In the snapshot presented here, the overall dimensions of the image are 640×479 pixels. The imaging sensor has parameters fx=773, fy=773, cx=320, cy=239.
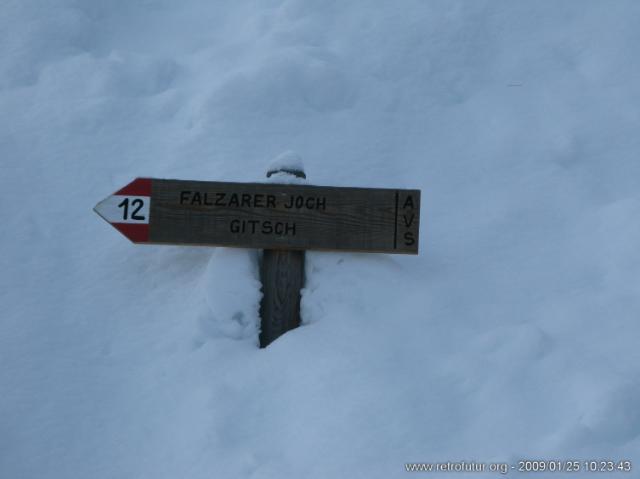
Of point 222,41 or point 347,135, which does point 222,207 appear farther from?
point 222,41

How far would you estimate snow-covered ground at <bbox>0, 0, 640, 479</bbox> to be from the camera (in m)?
3.34

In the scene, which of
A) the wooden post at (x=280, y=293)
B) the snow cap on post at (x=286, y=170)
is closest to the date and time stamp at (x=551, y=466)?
the wooden post at (x=280, y=293)

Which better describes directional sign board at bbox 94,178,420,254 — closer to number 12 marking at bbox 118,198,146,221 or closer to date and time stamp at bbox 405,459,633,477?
number 12 marking at bbox 118,198,146,221

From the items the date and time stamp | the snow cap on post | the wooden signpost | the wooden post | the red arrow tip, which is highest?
the snow cap on post

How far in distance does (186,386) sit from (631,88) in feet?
12.6

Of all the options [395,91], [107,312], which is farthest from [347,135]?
Result: [107,312]

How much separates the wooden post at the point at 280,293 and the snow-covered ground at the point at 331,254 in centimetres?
8

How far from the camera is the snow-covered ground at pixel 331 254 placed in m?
3.34

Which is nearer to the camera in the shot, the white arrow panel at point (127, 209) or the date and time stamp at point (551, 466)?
the date and time stamp at point (551, 466)

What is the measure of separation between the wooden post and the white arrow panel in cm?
65

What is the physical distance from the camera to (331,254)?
4.03 metres

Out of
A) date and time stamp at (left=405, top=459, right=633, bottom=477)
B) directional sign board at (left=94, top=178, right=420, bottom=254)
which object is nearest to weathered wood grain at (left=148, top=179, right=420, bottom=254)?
directional sign board at (left=94, top=178, right=420, bottom=254)

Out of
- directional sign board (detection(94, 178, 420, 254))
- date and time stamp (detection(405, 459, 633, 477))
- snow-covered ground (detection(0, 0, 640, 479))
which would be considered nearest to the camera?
date and time stamp (detection(405, 459, 633, 477))

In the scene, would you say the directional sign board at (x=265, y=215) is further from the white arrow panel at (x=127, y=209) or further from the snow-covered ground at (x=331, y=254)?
the snow-covered ground at (x=331, y=254)
